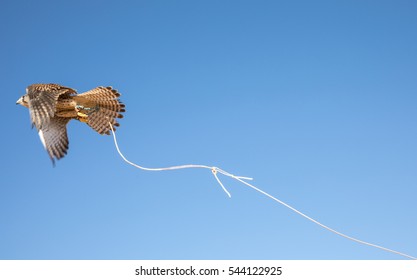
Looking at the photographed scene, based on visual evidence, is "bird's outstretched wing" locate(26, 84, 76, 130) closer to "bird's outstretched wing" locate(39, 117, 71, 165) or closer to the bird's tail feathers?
"bird's outstretched wing" locate(39, 117, 71, 165)

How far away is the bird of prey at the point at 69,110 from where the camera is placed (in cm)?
578

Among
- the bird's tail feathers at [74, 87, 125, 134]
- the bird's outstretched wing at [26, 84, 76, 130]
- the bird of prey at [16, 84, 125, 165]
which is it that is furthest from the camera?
the bird's tail feathers at [74, 87, 125, 134]

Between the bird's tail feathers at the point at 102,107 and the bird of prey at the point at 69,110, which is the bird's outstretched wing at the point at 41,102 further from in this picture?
the bird's tail feathers at the point at 102,107

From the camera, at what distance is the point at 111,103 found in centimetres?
614

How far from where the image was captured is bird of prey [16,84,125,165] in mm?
5781

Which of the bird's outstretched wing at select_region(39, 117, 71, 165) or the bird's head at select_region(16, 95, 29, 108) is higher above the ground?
the bird's head at select_region(16, 95, 29, 108)

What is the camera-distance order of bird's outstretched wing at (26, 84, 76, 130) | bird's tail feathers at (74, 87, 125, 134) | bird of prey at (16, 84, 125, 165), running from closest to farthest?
1. bird's outstretched wing at (26, 84, 76, 130)
2. bird of prey at (16, 84, 125, 165)
3. bird's tail feathers at (74, 87, 125, 134)

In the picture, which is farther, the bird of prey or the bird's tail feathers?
the bird's tail feathers

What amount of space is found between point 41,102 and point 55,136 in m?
0.55

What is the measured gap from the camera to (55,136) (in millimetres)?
5969

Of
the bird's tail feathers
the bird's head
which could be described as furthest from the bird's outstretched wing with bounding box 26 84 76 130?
the bird's tail feathers
